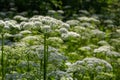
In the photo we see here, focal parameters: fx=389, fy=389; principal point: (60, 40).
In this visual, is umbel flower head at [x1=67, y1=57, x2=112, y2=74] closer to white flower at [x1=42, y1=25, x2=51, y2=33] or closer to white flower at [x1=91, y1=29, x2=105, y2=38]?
white flower at [x1=42, y1=25, x2=51, y2=33]

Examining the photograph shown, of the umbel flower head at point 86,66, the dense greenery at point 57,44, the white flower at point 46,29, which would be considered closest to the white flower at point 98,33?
the dense greenery at point 57,44

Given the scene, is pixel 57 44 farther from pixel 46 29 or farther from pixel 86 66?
pixel 86 66

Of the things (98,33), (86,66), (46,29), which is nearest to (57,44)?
(98,33)

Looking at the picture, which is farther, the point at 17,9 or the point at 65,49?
the point at 17,9

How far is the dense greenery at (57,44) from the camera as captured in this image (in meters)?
6.37

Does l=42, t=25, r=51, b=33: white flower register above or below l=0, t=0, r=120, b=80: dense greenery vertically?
above

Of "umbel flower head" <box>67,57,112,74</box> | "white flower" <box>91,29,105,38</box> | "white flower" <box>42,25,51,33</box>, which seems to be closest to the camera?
"umbel flower head" <box>67,57,112,74</box>

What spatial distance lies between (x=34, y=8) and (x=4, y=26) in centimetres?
958

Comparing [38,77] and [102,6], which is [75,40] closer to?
[38,77]

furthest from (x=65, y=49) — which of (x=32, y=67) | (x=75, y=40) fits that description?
(x=32, y=67)

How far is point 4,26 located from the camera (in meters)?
6.34

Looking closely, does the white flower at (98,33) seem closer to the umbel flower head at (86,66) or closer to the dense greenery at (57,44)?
the dense greenery at (57,44)

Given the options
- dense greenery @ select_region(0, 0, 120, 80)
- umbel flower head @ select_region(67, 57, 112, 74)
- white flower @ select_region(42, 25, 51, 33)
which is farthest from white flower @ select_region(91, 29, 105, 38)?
white flower @ select_region(42, 25, 51, 33)

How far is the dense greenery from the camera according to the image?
20.9 feet
